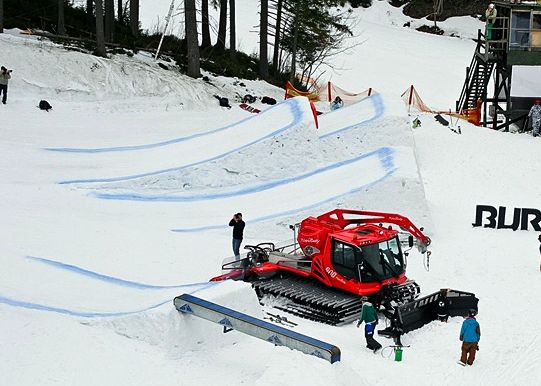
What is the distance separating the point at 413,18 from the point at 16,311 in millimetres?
54852

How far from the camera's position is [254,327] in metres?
11.4

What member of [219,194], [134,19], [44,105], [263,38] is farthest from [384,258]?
[134,19]

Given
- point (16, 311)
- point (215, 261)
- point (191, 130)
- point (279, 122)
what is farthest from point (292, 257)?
point (191, 130)

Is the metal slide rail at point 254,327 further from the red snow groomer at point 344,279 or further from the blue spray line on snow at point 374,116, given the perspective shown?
the blue spray line on snow at point 374,116

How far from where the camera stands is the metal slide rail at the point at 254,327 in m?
10.7

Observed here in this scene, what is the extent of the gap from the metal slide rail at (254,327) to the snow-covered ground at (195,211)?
239mm

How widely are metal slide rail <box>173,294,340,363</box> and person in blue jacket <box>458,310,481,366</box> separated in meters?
2.98

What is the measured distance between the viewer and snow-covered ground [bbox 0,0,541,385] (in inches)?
480

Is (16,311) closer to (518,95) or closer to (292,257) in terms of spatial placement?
(292,257)

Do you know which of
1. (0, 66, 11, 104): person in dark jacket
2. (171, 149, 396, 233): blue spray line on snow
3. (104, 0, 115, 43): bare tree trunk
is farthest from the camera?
(104, 0, 115, 43): bare tree trunk

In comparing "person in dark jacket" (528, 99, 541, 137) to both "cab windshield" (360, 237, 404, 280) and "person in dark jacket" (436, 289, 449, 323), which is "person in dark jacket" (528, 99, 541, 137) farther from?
"person in dark jacket" (436, 289, 449, 323)

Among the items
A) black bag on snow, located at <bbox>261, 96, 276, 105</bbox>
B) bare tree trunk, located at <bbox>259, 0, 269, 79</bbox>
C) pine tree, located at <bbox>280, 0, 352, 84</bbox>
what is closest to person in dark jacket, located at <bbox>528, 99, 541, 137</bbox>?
black bag on snow, located at <bbox>261, 96, 276, 105</bbox>

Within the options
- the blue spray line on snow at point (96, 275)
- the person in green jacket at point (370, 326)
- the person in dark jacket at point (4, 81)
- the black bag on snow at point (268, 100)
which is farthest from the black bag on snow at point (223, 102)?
the person in green jacket at point (370, 326)

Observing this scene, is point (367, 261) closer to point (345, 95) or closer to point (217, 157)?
point (217, 157)
